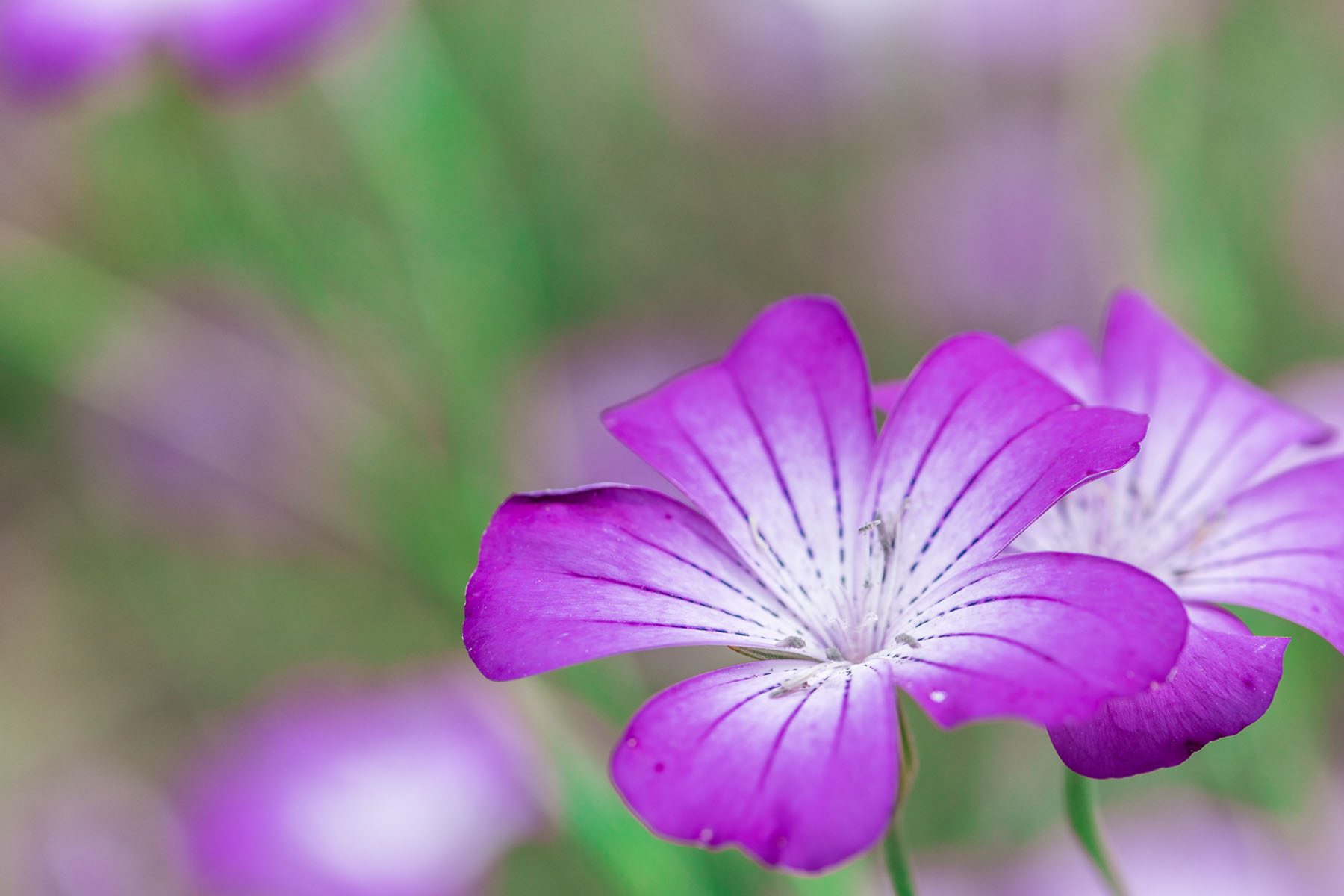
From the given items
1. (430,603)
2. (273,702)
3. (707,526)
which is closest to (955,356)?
(707,526)

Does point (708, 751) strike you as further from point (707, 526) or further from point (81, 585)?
point (81, 585)

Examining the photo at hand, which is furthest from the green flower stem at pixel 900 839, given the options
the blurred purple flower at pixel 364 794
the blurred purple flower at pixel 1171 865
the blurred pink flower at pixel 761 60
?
the blurred pink flower at pixel 761 60

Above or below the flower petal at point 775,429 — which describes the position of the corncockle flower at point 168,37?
above

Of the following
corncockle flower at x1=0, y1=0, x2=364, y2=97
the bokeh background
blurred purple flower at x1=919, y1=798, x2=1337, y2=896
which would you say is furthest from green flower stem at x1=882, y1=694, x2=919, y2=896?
corncockle flower at x1=0, y1=0, x2=364, y2=97

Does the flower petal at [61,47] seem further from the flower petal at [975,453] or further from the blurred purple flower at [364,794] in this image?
the flower petal at [975,453]

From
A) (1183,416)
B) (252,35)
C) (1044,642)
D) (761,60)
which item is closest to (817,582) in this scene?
(1044,642)

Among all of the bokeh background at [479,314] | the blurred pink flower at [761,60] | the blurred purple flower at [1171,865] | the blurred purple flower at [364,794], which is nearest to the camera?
the blurred purple flower at [1171,865]
